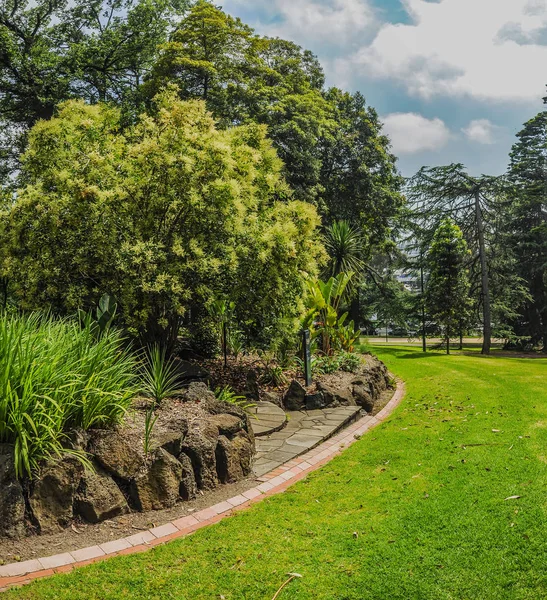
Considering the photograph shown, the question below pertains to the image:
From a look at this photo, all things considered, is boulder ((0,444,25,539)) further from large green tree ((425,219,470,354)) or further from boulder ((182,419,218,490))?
large green tree ((425,219,470,354))

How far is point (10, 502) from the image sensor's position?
11.6 ft

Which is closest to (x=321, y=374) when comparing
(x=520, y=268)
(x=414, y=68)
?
(x=414, y=68)

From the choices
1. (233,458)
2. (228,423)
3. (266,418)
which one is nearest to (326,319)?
(266,418)

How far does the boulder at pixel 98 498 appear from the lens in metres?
3.90

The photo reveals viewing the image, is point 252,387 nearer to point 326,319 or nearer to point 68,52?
point 326,319

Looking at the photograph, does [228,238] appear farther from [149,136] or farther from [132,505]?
[132,505]

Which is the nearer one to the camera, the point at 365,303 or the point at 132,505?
the point at 132,505

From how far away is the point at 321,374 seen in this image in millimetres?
9945

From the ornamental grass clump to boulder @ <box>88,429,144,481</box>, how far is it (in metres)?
0.19

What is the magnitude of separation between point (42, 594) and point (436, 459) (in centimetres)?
409

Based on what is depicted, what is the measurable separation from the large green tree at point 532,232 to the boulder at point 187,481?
85.2 ft

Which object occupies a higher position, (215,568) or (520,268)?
(520,268)

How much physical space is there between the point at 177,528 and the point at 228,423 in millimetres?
1461

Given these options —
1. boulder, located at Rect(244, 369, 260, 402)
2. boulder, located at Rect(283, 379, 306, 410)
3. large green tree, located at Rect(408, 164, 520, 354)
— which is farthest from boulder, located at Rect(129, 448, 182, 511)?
large green tree, located at Rect(408, 164, 520, 354)
